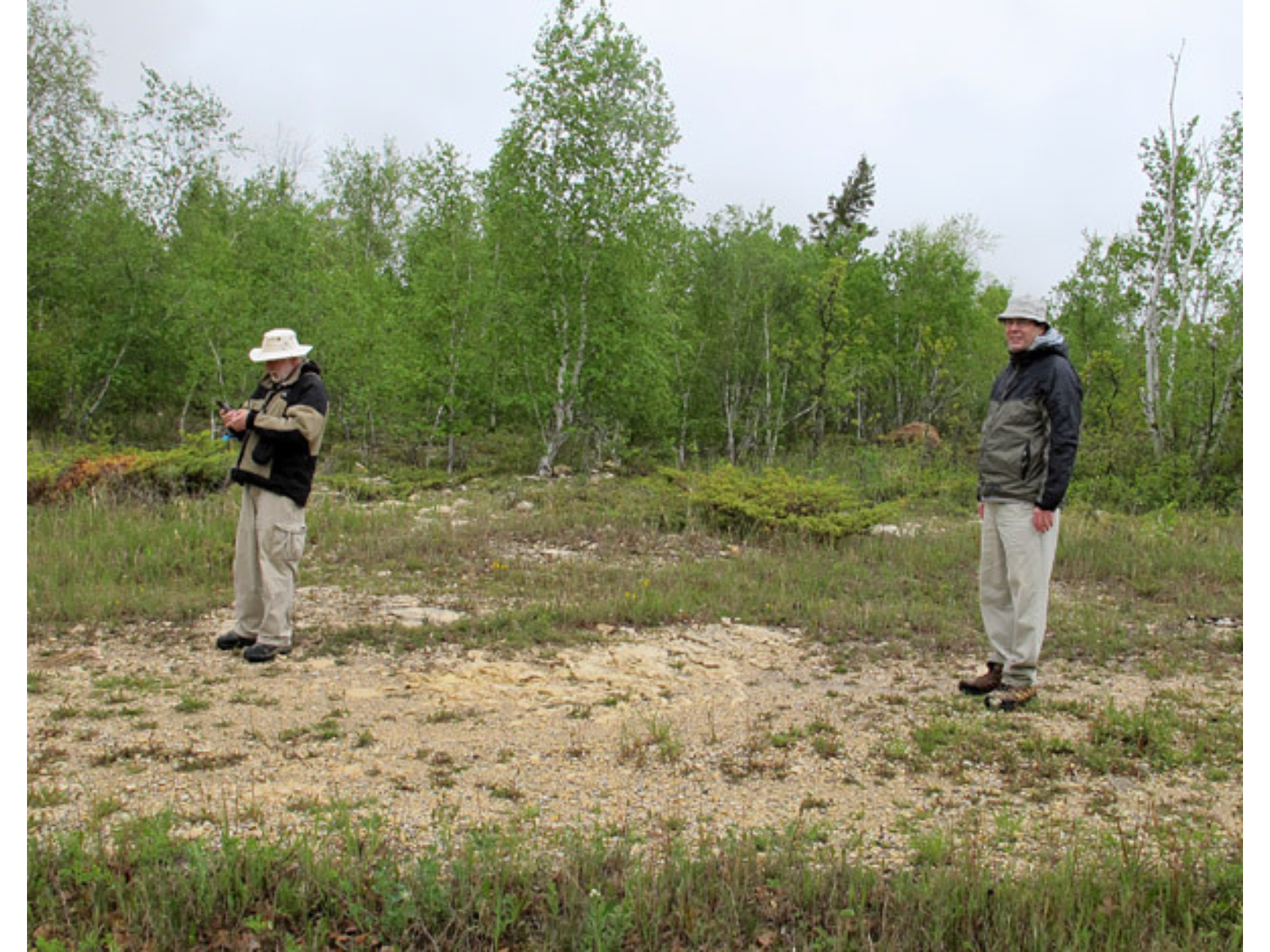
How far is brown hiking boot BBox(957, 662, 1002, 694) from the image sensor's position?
5.72 meters

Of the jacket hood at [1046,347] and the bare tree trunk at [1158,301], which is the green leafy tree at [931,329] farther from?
the jacket hood at [1046,347]

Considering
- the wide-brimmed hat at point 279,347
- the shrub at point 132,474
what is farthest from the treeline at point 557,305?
the wide-brimmed hat at point 279,347

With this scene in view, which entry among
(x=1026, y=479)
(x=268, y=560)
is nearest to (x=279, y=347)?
(x=268, y=560)

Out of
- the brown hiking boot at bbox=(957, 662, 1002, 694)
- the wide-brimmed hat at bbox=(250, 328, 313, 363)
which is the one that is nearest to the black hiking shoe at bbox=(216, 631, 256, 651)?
the wide-brimmed hat at bbox=(250, 328, 313, 363)

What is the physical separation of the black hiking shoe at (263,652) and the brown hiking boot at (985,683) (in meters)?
4.60

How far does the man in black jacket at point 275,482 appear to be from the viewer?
20.0 feet

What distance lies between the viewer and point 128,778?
4051 mm

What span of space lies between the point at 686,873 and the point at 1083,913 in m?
1.30

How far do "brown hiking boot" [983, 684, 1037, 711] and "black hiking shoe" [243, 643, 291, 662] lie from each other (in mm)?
4686

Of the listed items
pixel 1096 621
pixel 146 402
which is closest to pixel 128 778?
pixel 1096 621

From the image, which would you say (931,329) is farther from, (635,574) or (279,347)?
(279,347)

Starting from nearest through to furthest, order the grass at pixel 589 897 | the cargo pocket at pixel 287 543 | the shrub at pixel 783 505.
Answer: the grass at pixel 589 897 < the cargo pocket at pixel 287 543 < the shrub at pixel 783 505

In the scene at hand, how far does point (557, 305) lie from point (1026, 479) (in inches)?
513

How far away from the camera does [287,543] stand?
6152 mm
